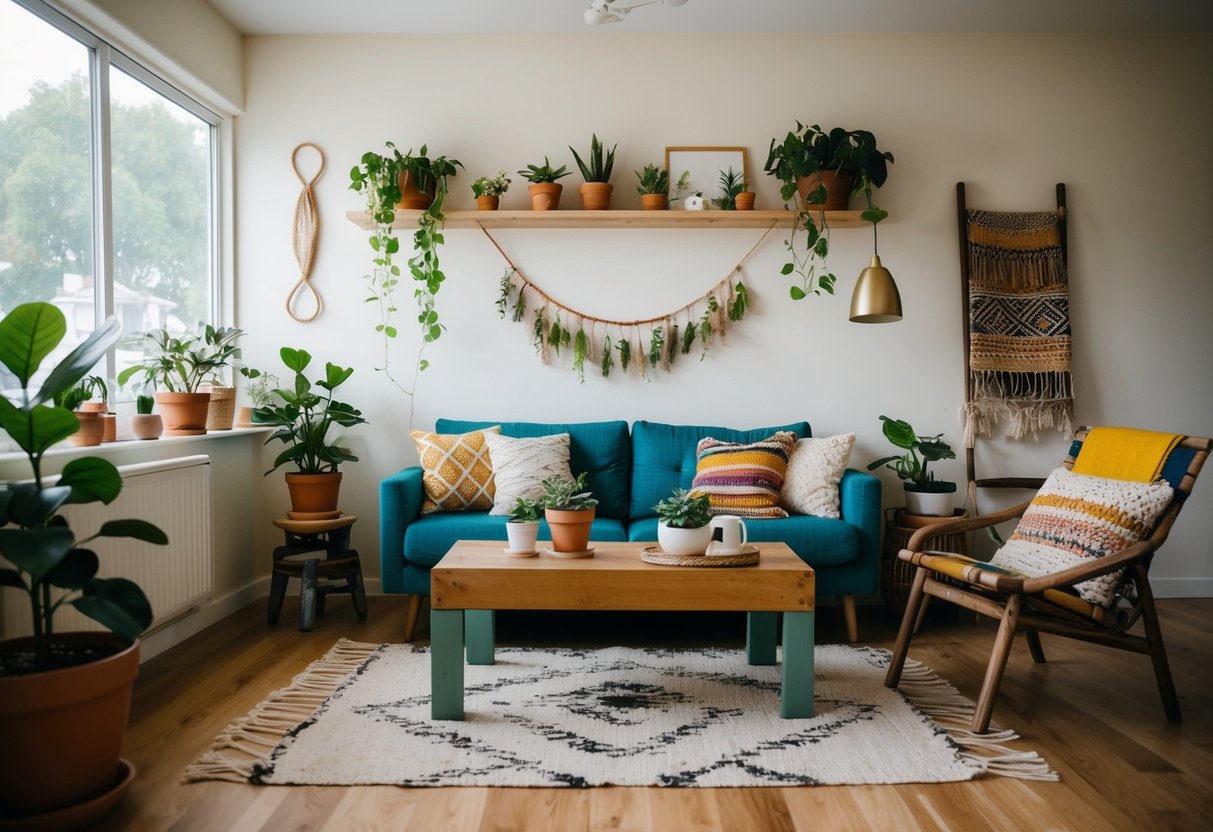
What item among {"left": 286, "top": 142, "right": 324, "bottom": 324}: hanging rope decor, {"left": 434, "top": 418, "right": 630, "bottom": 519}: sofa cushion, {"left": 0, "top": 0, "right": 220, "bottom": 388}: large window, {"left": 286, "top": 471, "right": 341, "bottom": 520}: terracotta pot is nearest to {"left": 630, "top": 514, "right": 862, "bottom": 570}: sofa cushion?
{"left": 434, "top": 418, "right": 630, "bottom": 519}: sofa cushion

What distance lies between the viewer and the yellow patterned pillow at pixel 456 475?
3498 millimetres

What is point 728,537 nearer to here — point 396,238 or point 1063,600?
point 1063,600

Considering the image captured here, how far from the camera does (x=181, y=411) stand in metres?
3.32

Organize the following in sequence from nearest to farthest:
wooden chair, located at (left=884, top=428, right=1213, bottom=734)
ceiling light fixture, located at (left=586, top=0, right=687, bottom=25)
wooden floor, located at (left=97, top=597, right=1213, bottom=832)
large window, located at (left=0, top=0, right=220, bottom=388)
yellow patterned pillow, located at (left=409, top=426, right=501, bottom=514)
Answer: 1. wooden floor, located at (left=97, top=597, right=1213, bottom=832)
2. wooden chair, located at (left=884, top=428, right=1213, bottom=734)
3. large window, located at (left=0, top=0, right=220, bottom=388)
4. ceiling light fixture, located at (left=586, top=0, right=687, bottom=25)
5. yellow patterned pillow, located at (left=409, top=426, right=501, bottom=514)

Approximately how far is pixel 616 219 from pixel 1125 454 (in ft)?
7.40

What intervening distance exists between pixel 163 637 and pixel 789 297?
302 cm

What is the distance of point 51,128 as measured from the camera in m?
2.85

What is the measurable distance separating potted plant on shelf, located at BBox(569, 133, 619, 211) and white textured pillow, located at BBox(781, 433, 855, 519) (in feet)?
4.73

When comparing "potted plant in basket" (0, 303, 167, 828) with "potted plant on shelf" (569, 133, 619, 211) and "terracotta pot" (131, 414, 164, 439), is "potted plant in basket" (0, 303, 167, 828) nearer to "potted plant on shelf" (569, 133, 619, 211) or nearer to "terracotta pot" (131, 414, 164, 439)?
"terracotta pot" (131, 414, 164, 439)

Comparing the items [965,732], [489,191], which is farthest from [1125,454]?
[489,191]

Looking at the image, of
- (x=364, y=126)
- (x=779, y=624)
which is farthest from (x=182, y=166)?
(x=779, y=624)

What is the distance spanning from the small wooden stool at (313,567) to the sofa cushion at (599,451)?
26.2 inches

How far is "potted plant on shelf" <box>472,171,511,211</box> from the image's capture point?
3.85 m

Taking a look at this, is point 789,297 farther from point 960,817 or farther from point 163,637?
point 163,637
